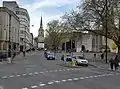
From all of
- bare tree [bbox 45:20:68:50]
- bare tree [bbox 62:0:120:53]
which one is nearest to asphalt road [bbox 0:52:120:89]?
bare tree [bbox 62:0:120:53]

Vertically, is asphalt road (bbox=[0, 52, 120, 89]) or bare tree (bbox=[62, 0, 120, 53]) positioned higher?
bare tree (bbox=[62, 0, 120, 53])

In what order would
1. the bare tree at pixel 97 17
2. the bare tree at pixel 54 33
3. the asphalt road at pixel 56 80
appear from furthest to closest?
the bare tree at pixel 54 33, the bare tree at pixel 97 17, the asphalt road at pixel 56 80

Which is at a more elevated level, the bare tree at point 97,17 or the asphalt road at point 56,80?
the bare tree at point 97,17

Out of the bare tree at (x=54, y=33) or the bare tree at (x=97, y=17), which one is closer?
the bare tree at (x=97, y=17)

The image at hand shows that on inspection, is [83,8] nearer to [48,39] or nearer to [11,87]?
[11,87]

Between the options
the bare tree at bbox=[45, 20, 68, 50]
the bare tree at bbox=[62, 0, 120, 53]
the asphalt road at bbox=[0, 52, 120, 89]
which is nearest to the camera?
the asphalt road at bbox=[0, 52, 120, 89]

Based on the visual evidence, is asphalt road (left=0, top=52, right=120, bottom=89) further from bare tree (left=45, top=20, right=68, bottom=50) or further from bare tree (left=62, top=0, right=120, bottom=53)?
bare tree (left=45, top=20, right=68, bottom=50)

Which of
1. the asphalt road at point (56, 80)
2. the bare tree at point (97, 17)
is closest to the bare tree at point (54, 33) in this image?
the bare tree at point (97, 17)

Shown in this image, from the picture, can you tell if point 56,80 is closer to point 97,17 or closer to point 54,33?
point 97,17

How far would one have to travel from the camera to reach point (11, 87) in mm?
15617

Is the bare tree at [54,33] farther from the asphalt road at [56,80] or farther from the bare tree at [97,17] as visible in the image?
the asphalt road at [56,80]

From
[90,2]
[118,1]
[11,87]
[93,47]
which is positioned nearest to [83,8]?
[90,2]

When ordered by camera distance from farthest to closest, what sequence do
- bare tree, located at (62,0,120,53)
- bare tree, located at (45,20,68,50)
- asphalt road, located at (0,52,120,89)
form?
bare tree, located at (45,20,68,50)
bare tree, located at (62,0,120,53)
asphalt road, located at (0,52,120,89)

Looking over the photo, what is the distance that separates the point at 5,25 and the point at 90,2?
42322 millimetres
